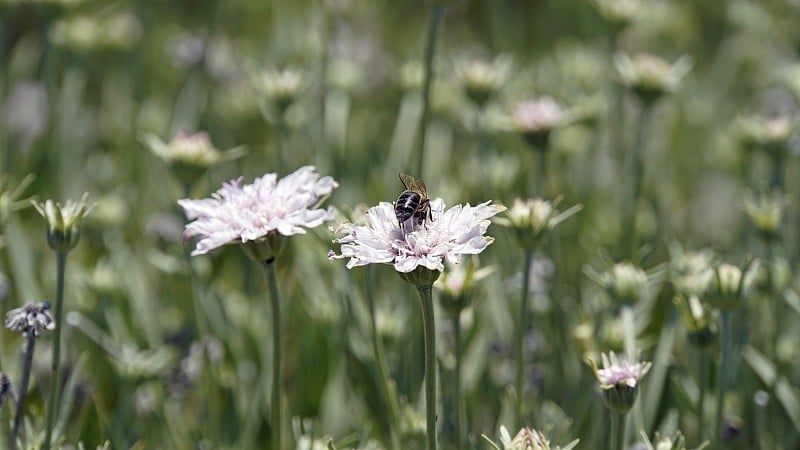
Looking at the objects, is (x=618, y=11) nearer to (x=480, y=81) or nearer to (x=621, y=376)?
(x=480, y=81)

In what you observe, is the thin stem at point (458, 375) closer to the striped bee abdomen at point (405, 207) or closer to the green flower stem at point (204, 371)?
the striped bee abdomen at point (405, 207)

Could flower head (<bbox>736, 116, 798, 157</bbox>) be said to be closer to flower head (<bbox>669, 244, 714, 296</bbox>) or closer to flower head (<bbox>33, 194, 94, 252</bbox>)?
flower head (<bbox>669, 244, 714, 296</bbox>)

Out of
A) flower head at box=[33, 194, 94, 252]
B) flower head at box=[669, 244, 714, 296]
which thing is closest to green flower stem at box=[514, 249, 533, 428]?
flower head at box=[669, 244, 714, 296]

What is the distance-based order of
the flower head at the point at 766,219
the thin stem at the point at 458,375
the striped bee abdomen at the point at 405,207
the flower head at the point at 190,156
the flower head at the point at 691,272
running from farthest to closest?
the flower head at the point at 766,219
the flower head at the point at 190,156
the flower head at the point at 691,272
the thin stem at the point at 458,375
the striped bee abdomen at the point at 405,207

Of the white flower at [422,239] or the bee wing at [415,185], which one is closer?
the white flower at [422,239]

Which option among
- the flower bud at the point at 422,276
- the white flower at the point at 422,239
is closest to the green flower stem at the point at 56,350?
the white flower at the point at 422,239

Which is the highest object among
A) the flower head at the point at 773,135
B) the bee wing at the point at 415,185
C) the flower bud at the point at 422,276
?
the flower head at the point at 773,135
